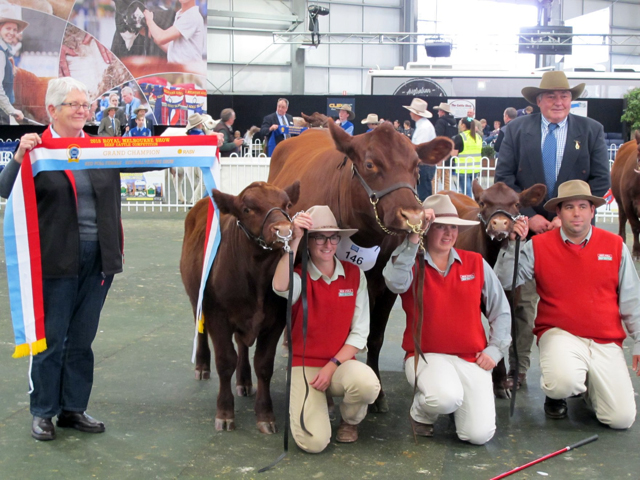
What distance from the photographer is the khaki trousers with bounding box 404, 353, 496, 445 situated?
394 cm

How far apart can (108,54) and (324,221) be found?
60.2ft

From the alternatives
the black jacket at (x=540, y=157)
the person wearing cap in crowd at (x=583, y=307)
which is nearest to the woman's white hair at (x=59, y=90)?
the person wearing cap in crowd at (x=583, y=307)

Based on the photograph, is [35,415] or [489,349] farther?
[489,349]

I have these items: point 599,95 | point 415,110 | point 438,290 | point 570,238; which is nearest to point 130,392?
point 438,290

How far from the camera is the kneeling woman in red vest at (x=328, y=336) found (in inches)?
154

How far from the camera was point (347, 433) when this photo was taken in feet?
13.1

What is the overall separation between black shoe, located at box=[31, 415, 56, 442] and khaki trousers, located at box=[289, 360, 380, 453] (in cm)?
133

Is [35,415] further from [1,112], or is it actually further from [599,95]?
[599,95]

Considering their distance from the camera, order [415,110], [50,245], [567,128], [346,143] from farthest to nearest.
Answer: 1. [415,110]
2. [567,128]
3. [346,143]
4. [50,245]

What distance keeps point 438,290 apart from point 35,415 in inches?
94.2

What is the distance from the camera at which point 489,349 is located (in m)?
4.19

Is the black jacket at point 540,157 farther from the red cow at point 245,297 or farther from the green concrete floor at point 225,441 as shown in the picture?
the red cow at point 245,297

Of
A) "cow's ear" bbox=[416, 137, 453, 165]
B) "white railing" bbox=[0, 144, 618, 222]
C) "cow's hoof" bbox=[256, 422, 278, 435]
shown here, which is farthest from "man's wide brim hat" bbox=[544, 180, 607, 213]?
"white railing" bbox=[0, 144, 618, 222]

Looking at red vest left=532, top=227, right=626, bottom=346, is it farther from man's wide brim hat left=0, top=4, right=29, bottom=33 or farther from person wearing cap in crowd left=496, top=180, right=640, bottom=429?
man's wide brim hat left=0, top=4, right=29, bottom=33
